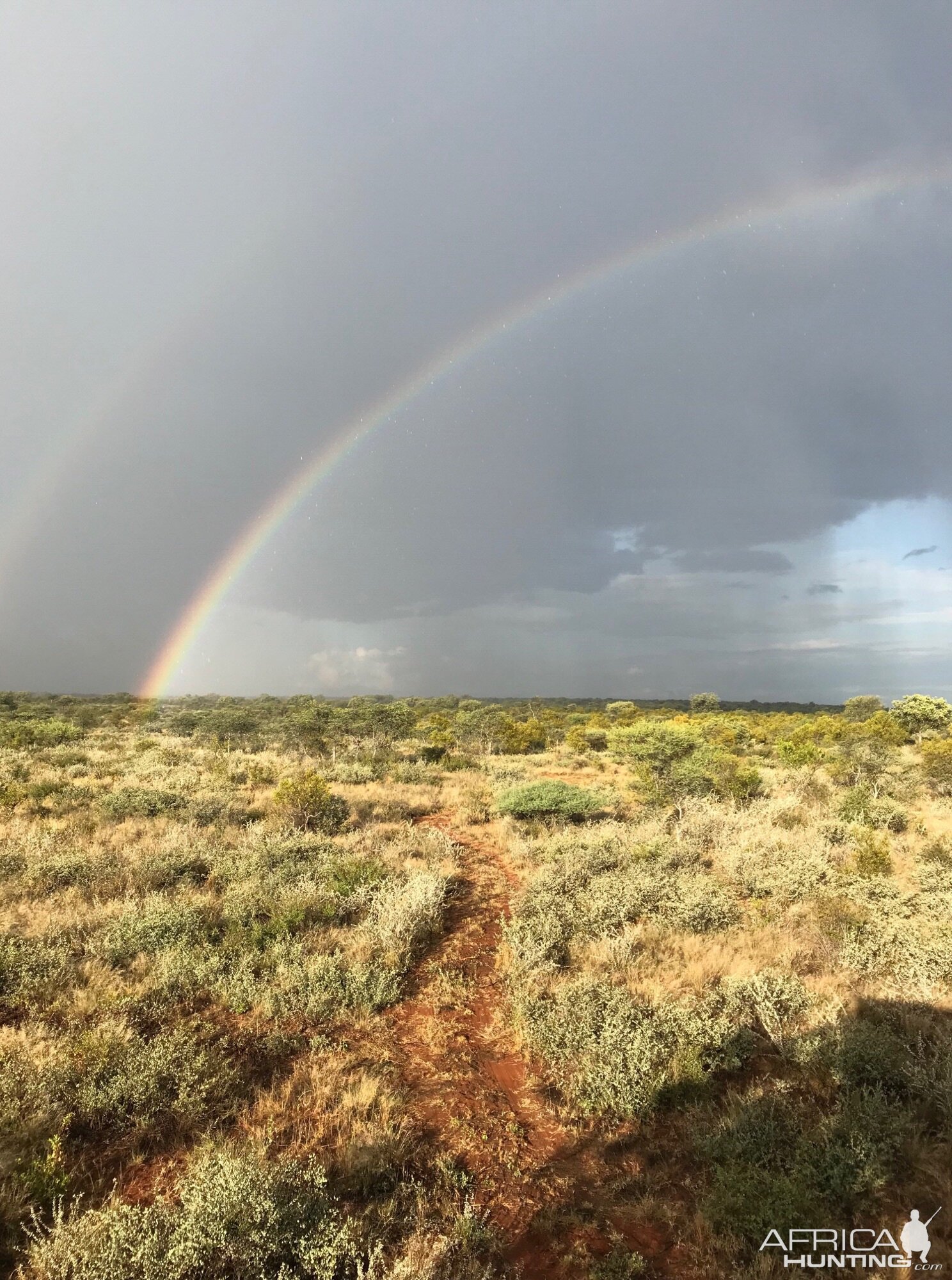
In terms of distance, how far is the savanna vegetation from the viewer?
4.69 meters

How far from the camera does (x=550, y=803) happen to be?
18484mm

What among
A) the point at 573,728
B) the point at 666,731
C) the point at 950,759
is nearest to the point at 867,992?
the point at 666,731

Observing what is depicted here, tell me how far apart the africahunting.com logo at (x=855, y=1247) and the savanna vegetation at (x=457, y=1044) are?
4.2 inches

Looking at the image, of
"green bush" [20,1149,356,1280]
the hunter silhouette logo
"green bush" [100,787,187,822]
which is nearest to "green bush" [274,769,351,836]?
"green bush" [100,787,187,822]

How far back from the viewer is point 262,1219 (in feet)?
14.4

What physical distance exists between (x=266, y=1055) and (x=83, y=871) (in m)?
7.22

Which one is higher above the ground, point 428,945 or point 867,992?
point 867,992

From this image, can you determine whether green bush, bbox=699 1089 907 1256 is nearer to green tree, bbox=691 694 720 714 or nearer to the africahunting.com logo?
the africahunting.com logo

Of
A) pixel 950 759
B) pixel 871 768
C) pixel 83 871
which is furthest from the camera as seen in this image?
pixel 871 768

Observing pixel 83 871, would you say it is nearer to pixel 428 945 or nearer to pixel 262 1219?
pixel 428 945

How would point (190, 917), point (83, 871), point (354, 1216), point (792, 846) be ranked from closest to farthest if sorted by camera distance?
point (354, 1216) < point (190, 917) < point (83, 871) < point (792, 846)

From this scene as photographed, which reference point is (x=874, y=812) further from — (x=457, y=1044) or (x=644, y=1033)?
(x=457, y=1044)

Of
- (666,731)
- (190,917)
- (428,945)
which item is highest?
(666,731)

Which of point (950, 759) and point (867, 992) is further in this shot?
point (950, 759)
